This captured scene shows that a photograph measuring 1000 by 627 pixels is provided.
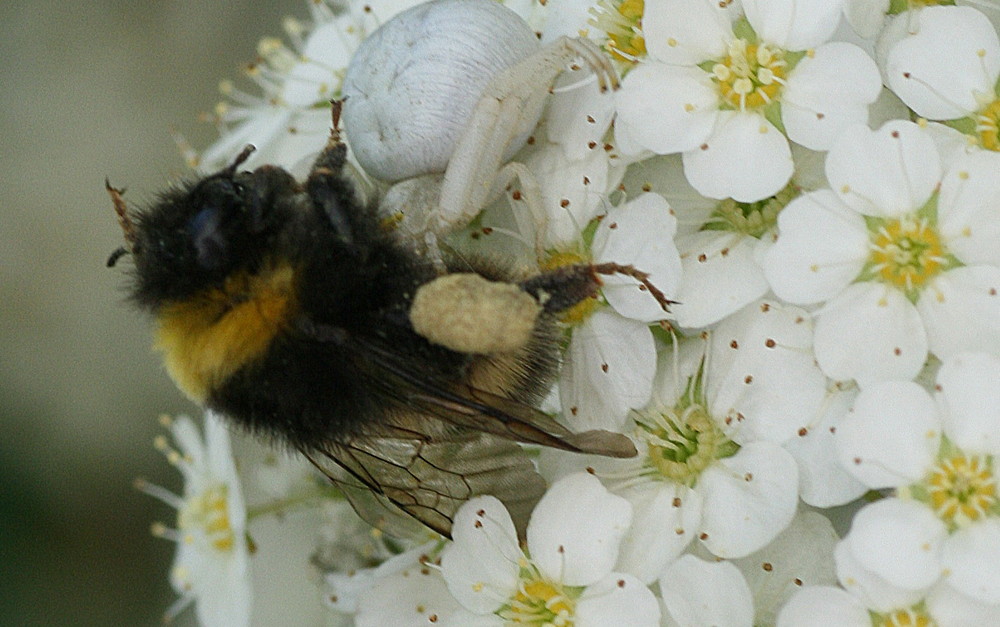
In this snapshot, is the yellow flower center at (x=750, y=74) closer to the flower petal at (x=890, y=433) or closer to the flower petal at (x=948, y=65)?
the flower petal at (x=948, y=65)

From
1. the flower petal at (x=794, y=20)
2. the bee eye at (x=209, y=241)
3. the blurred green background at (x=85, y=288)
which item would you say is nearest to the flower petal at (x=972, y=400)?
the flower petal at (x=794, y=20)

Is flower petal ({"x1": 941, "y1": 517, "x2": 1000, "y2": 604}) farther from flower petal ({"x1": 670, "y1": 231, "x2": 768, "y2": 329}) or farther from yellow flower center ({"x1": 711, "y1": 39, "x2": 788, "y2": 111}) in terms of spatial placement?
yellow flower center ({"x1": 711, "y1": 39, "x2": 788, "y2": 111})

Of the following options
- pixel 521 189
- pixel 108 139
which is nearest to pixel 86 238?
pixel 108 139

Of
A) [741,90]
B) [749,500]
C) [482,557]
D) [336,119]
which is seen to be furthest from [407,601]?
[741,90]

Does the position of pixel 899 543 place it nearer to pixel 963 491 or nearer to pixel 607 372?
pixel 963 491

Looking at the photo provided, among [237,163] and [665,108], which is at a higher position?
[237,163]
